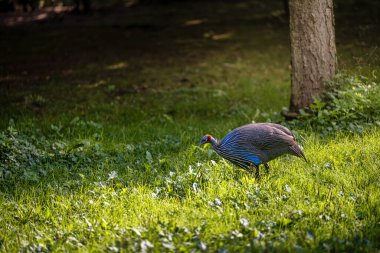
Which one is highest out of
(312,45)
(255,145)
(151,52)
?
(312,45)

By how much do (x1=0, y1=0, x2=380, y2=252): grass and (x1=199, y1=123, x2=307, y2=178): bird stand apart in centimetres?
23

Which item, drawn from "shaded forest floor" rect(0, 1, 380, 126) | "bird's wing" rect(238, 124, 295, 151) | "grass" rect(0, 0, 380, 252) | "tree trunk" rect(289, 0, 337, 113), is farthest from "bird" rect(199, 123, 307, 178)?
"shaded forest floor" rect(0, 1, 380, 126)

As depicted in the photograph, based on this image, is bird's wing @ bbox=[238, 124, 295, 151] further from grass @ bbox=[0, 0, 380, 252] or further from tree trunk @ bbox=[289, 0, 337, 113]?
tree trunk @ bbox=[289, 0, 337, 113]

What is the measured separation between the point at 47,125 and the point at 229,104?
3574mm

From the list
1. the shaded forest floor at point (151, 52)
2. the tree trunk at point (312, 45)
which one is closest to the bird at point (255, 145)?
the tree trunk at point (312, 45)

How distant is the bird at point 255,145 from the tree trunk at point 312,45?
2.70 metres

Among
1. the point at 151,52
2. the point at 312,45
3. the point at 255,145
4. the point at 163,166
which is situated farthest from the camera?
the point at 151,52

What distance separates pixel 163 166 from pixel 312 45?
10.3 feet

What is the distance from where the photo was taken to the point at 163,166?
677cm

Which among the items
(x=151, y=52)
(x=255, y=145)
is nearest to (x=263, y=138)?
(x=255, y=145)

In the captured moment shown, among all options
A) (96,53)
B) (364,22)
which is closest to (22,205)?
(96,53)

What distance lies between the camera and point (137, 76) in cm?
1273

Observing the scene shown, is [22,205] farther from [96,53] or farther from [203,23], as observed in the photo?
[203,23]

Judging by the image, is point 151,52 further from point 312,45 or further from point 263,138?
point 263,138
